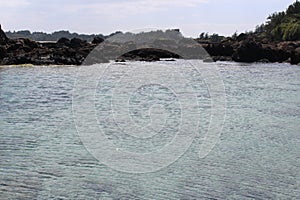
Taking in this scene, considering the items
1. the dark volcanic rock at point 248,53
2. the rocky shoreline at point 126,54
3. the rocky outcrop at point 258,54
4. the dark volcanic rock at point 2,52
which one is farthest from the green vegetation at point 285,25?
the dark volcanic rock at point 2,52

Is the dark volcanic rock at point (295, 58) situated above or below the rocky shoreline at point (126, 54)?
below

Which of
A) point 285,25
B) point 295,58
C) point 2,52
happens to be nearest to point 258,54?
point 295,58

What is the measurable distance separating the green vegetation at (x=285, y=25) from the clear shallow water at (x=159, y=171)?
40330mm

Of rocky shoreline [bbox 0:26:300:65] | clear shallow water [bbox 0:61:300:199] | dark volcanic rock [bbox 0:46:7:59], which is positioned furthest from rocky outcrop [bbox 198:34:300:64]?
clear shallow water [bbox 0:61:300:199]

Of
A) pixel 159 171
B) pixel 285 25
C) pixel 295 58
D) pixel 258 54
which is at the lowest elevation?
pixel 159 171

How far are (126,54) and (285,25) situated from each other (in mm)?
24044

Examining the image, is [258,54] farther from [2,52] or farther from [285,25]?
[2,52]

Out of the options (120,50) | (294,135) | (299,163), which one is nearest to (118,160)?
(299,163)

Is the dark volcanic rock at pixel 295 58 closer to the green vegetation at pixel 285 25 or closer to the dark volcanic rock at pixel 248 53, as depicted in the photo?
the dark volcanic rock at pixel 248 53

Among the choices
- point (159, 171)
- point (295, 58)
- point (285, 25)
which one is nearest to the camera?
point (159, 171)

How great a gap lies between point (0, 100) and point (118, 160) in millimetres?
10251

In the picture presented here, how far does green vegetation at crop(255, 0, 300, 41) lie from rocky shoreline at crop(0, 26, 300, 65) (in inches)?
226

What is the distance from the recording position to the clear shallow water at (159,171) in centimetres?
813

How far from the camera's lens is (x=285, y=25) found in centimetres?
6203
